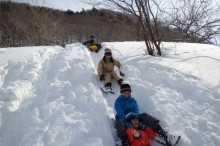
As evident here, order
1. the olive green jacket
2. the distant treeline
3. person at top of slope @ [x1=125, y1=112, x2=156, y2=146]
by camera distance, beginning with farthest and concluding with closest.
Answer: the distant treeline < the olive green jacket < person at top of slope @ [x1=125, y1=112, x2=156, y2=146]

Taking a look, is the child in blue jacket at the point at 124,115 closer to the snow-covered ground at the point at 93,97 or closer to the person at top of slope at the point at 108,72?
the snow-covered ground at the point at 93,97

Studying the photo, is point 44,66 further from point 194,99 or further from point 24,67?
point 194,99

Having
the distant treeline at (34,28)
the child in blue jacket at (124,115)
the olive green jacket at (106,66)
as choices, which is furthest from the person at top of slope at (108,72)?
the distant treeline at (34,28)

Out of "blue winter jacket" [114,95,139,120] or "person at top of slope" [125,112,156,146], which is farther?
"blue winter jacket" [114,95,139,120]

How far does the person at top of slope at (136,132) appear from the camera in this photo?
457cm

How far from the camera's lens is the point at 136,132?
15.4 feet

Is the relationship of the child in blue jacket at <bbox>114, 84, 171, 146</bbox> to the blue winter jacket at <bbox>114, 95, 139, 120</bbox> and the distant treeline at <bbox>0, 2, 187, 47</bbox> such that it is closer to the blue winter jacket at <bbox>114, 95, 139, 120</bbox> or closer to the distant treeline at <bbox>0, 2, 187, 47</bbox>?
the blue winter jacket at <bbox>114, 95, 139, 120</bbox>

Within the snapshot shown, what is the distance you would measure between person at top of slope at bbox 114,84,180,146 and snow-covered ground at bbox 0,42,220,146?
0.23 metres

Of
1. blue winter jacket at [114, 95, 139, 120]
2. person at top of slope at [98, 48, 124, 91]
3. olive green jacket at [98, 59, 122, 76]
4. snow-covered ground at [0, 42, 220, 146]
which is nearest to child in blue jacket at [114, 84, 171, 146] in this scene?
blue winter jacket at [114, 95, 139, 120]

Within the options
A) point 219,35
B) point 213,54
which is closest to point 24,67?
point 213,54

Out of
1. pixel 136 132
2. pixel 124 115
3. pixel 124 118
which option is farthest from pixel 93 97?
pixel 136 132

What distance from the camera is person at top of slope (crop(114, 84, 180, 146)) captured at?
4723mm

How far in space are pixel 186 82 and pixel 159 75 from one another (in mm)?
877

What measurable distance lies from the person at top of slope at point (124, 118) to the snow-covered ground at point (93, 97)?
8.9 inches
